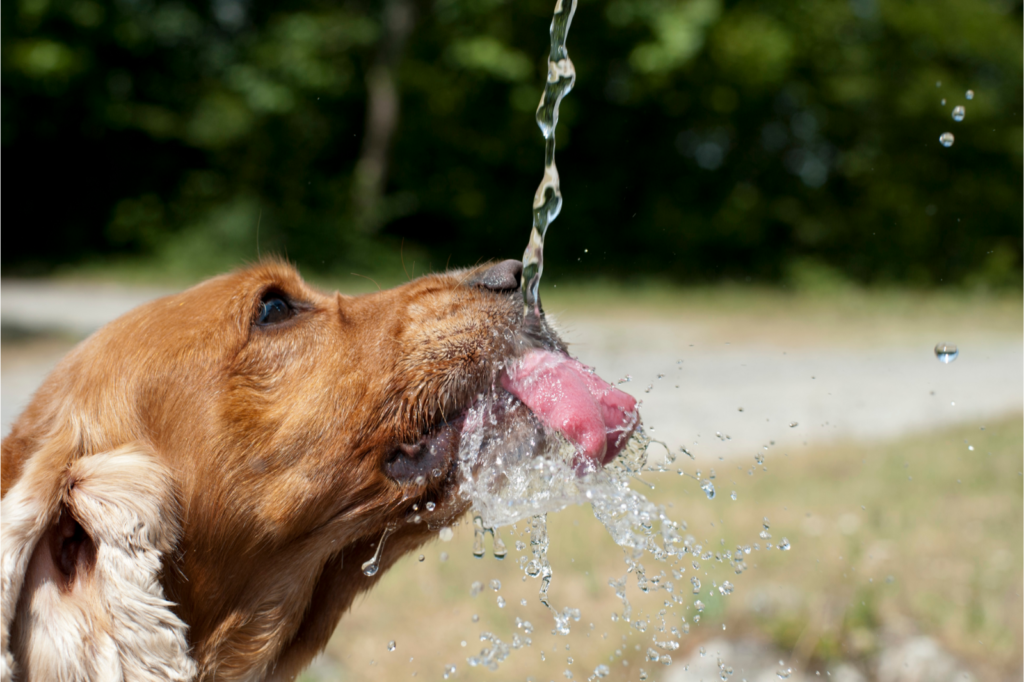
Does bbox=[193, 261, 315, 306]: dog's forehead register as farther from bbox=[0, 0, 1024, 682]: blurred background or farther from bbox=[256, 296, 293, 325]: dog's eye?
bbox=[0, 0, 1024, 682]: blurred background

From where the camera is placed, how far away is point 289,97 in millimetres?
19250

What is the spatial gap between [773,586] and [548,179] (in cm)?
238

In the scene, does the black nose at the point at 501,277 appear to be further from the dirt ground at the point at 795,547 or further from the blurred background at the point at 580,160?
the blurred background at the point at 580,160

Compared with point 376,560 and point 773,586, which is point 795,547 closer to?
point 773,586

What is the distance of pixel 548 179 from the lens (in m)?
2.97

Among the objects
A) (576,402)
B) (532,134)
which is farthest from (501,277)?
(532,134)

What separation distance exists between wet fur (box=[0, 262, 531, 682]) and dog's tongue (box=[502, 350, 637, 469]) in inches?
3.9

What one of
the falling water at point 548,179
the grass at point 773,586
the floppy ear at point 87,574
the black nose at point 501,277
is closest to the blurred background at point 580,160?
the grass at point 773,586

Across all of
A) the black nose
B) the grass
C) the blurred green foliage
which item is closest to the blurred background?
the blurred green foliage

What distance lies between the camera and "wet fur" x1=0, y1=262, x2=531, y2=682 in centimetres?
223

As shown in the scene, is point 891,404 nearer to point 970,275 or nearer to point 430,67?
point 970,275

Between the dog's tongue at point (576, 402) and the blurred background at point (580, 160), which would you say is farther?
the blurred background at point (580, 160)

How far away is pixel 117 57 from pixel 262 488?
2198 centimetres

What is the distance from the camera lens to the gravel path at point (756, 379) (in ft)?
24.5
